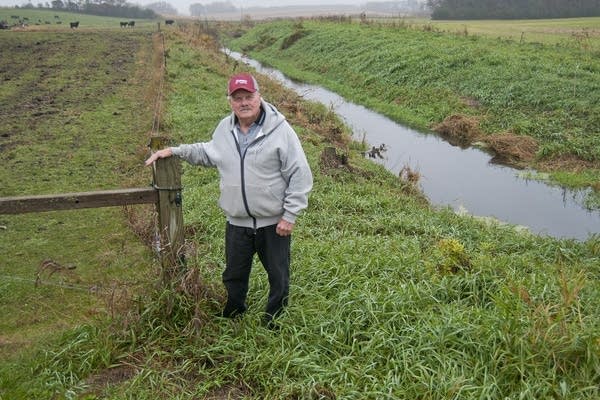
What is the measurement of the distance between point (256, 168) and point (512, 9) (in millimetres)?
63656

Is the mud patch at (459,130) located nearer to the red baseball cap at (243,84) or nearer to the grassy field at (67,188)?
the grassy field at (67,188)

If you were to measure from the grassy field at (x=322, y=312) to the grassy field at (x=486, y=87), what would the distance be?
5.47m

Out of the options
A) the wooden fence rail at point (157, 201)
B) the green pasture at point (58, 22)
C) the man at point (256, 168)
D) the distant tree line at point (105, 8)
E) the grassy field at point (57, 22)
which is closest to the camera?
the man at point (256, 168)

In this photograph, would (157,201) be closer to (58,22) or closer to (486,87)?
(486,87)

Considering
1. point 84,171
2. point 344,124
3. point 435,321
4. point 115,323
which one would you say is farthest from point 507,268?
point 344,124

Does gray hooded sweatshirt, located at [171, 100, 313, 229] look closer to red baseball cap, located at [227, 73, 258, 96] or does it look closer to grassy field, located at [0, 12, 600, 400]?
red baseball cap, located at [227, 73, 258, 96]

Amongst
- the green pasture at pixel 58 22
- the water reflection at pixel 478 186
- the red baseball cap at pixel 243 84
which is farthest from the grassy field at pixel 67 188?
the green pasture at pixel 58 22

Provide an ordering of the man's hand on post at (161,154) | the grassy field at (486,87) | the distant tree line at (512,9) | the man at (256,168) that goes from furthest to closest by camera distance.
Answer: the distant tree line at (512,9) < the grassy field at (486,87) < the man's hand on post at (161,154) < the man at (256,168)

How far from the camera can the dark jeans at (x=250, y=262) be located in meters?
4.00

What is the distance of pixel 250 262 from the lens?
418 cm

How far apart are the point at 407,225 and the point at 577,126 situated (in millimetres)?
8287

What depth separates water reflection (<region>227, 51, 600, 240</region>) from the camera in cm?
936

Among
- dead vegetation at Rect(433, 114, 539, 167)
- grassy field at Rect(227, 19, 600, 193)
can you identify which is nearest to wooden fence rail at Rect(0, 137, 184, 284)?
grassy field at Rect(227, 19, 600, 193)

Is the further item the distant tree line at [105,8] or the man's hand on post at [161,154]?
the distant tree line at [105,8]
